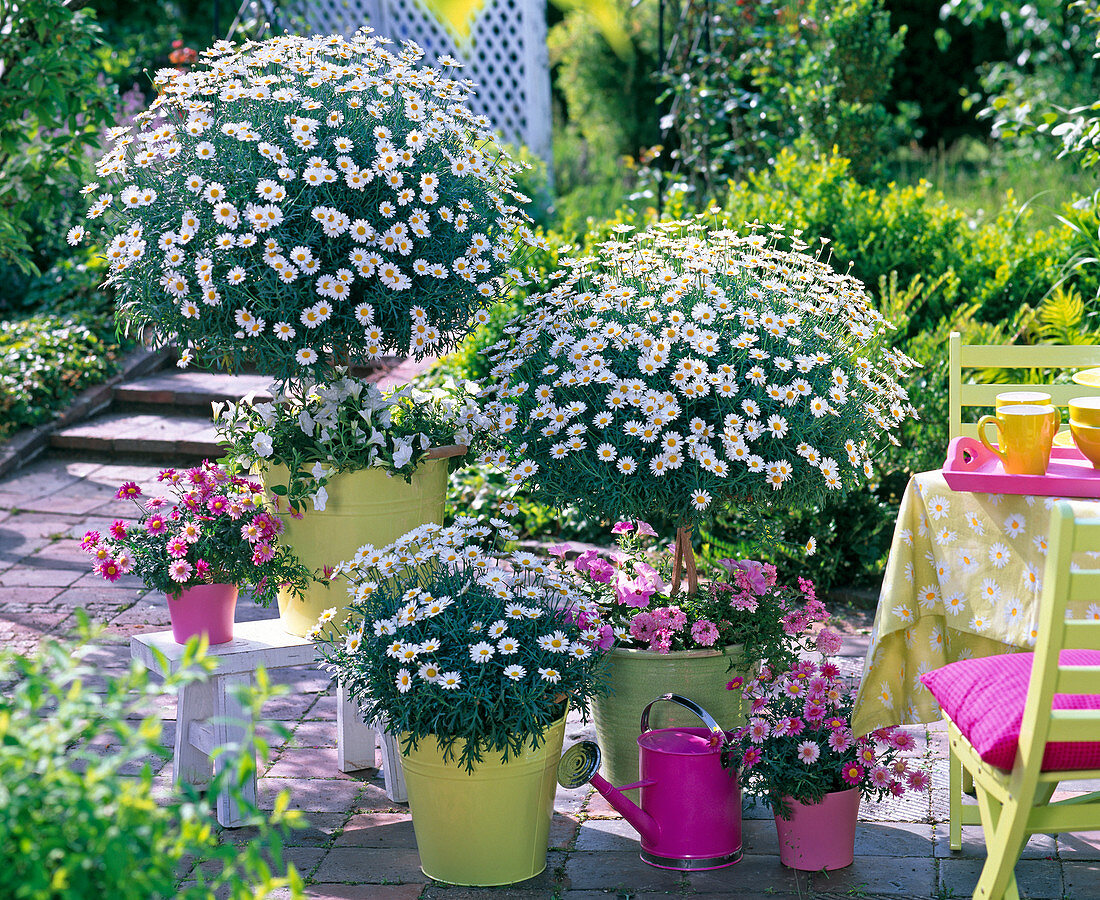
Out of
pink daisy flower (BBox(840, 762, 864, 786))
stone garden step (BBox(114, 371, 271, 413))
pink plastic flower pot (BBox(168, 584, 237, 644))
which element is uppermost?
pink plastic flower pot (BBox(168, 584, 237, 644))

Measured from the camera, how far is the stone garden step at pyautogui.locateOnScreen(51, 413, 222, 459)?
5816 millimetres

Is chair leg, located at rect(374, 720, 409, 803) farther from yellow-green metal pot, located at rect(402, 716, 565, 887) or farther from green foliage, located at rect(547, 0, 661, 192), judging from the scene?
green foliage, located at rect(547, 0, 661, 192)

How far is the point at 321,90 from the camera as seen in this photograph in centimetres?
279

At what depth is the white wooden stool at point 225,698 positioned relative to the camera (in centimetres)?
279

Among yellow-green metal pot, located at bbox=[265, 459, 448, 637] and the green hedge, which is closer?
yellow-green metal pot, located at bbox=[265, 459, 448, 637]

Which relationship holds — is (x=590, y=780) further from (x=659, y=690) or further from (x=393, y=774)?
(x=393, y=774)

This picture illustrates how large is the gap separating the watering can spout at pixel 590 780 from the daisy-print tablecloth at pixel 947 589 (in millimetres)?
497

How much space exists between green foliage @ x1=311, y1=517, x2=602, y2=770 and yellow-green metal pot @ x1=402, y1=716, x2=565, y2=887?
0.05 meters

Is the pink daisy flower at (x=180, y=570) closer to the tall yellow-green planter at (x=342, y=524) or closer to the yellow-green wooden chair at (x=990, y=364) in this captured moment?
the tall yellow-green planter at (x=342, y=524)

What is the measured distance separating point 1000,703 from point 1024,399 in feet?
2.33

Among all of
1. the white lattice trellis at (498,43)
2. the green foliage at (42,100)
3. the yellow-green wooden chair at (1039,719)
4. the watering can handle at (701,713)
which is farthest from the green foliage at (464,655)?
the white lattice trellis at (498,43)

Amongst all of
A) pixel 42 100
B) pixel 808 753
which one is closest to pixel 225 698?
pixel 808 753

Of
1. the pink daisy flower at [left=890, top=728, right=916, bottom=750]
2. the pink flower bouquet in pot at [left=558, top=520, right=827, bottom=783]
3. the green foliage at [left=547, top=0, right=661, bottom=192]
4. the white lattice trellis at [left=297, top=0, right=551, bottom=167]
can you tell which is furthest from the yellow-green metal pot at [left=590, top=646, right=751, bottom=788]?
the green foliage at [left=547, top=0, right=661, bottom=192]

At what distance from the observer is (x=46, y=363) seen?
20.4 feet
